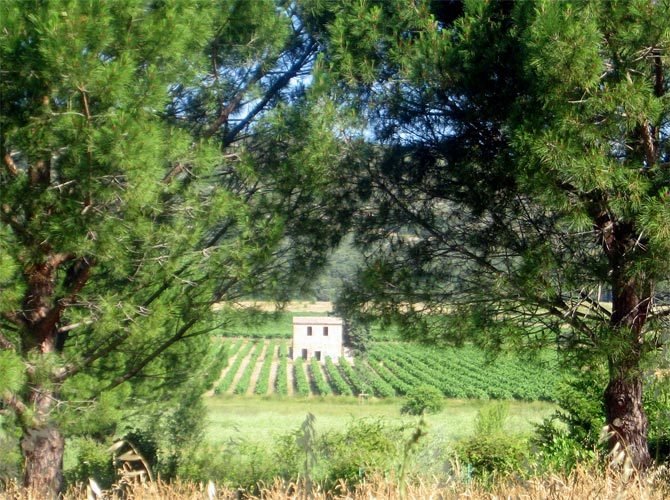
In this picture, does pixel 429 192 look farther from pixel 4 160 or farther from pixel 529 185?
pixel 4 160

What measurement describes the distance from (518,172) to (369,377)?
33.5 metres

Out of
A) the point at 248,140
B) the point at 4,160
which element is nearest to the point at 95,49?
the point at 4,160

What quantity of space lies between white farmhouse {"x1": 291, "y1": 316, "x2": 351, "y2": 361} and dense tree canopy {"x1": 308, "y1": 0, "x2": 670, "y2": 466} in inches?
717

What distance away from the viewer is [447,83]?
5.67 m

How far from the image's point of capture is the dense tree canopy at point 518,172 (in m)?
4.77

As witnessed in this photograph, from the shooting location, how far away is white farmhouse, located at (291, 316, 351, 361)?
26.2 m

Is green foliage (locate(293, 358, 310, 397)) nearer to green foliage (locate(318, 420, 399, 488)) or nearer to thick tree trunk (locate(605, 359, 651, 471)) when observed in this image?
green foliage (locate(318, 420, 399, 488))

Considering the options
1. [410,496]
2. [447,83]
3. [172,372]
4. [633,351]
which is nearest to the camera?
[410,496]

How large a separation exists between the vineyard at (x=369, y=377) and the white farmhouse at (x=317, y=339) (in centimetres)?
61

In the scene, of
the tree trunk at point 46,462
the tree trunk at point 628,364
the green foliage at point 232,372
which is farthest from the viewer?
the green foliage at point 232,372

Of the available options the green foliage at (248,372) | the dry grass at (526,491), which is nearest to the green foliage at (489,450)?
the dry grass at (526,491)

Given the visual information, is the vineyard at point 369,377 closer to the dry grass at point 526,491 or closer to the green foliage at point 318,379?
the green foliage at point 318,379

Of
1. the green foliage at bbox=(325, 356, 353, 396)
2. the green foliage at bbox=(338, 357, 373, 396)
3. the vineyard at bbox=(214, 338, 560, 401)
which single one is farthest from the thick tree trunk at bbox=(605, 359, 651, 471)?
the green foliage at bbox=(325, 356, 353, 396)

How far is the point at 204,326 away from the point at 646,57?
162 inches
